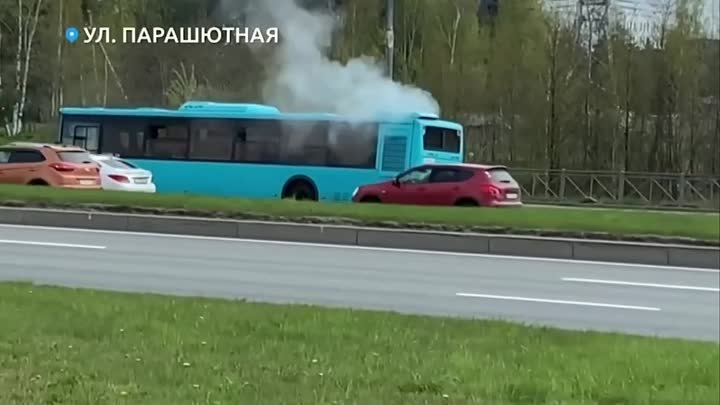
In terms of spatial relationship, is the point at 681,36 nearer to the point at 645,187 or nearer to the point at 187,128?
the point at 645,187

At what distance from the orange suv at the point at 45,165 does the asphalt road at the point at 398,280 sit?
8.60 m

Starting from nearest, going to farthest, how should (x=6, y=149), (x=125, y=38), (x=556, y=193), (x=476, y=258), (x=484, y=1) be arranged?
(x=556, y=193), (x=484, y=1), (x=476, y=258), (x=125, y=38), (x=6, y=149)

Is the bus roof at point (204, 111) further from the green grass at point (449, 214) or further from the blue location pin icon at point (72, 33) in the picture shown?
the blue location pin icon at point (72, 33)

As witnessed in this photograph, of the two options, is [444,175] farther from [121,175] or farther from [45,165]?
[45,165]

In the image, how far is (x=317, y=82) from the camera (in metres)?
16.8

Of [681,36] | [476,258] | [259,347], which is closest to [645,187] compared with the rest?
[681,36]

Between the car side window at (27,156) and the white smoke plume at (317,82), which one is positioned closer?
the white smoke plume at (317,82)

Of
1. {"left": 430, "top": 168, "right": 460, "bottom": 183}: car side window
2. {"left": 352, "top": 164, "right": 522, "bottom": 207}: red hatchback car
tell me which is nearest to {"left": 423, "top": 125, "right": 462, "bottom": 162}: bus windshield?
{"left": 430, "top": 168, "right": 460, "bottom": 183}: car side window

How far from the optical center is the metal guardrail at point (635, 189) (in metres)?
3.09

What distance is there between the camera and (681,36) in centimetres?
330

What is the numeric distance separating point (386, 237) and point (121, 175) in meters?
11.4

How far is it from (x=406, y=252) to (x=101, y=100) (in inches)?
391

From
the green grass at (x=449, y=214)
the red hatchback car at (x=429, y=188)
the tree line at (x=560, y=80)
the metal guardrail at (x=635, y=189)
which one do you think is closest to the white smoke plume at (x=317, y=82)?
the green grass at (x=449, y=214)

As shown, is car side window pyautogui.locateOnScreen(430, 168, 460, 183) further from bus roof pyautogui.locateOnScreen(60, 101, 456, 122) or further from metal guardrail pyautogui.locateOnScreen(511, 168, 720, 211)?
metal guardrail pyautogui.locateOnScreen(511, 168, 720, 211)
